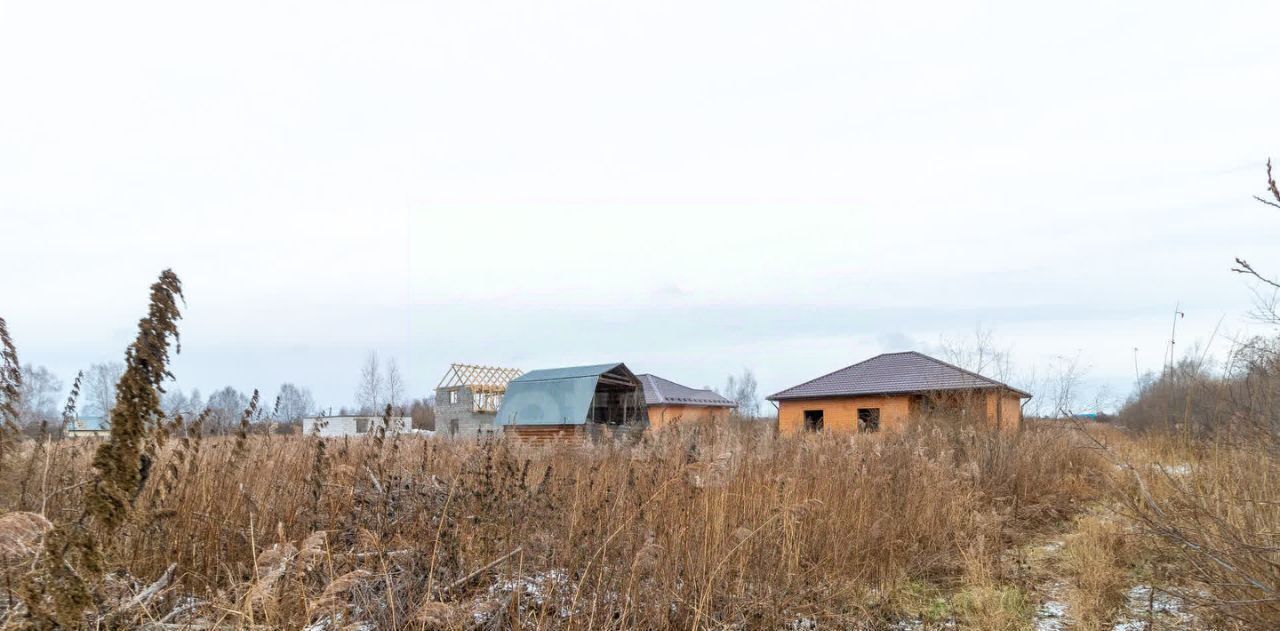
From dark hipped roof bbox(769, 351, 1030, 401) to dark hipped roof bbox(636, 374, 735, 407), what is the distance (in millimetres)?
4830

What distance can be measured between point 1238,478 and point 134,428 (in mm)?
5433

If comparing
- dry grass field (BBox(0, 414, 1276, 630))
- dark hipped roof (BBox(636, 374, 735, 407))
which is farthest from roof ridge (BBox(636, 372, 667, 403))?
dry grass field (BBox(0, 414, 1276, 630))

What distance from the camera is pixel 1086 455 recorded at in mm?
11688

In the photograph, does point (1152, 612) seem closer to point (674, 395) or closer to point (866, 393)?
point (866, 393)

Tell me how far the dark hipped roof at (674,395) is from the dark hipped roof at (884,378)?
483 cm

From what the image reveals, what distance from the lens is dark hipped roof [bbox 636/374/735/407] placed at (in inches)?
1204

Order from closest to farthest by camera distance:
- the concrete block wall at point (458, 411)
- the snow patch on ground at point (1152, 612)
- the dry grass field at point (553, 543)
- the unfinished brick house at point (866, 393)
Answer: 1. the dry grass field at point (553, 543)
2. the snow patch on ground at point (1152, 612)
3. the unfinished brick house at point (866, 393)
4. the concrete block wall at point (458, 411)

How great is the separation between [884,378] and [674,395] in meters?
9.88

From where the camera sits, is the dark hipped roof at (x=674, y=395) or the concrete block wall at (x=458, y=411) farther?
the dark hipped roof at (x=674, y=395)

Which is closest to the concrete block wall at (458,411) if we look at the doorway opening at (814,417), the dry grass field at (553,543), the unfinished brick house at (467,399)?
the unfinished brick house at (467,399)

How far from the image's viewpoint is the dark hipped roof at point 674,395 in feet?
100

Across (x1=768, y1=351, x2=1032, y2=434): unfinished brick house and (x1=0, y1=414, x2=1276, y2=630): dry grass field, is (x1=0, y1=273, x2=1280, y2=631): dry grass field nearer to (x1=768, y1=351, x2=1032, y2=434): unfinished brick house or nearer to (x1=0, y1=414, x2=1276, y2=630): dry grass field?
(x1=0, y1=414, x2=1276, y2=630): dry grass field

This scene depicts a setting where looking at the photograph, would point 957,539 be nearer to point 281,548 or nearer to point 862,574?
point 862,574

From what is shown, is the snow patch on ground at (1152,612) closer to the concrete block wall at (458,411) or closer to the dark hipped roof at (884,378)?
the dark hipped roof at (884,378)
